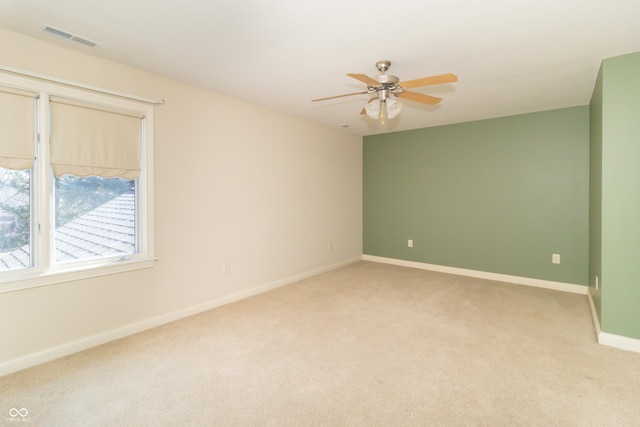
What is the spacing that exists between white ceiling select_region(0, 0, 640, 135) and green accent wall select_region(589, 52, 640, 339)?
0.26 meters

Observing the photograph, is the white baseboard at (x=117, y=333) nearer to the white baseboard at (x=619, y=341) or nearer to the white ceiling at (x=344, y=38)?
the white ceiling at (x=344, y=38)

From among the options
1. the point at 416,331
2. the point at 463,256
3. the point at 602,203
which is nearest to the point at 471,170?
the point at 463,256

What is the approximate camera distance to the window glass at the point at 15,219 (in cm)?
235

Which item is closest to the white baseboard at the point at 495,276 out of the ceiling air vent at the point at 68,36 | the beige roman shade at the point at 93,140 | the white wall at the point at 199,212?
the white wall at the point at 199,212

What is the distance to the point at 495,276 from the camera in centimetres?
480

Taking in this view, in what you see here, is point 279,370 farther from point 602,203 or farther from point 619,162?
point 619,162

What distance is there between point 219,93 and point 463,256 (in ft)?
14.1

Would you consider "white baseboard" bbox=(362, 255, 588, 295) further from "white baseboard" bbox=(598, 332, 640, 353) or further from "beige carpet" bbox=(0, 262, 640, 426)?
"white baseboard" bbox=(598, 332, 640, 353)

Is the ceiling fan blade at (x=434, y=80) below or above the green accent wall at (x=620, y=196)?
above

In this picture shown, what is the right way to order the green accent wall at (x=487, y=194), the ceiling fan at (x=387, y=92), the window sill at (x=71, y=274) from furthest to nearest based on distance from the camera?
the green accent wall at (x=487, y=194), the ceiling fan at (x=387, y=92), the window sill at (x=71, y=274)

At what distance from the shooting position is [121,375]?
7.54 ft

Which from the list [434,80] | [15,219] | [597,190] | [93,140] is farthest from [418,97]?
[15,219]

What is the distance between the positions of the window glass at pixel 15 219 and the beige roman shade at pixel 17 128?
0.34ft

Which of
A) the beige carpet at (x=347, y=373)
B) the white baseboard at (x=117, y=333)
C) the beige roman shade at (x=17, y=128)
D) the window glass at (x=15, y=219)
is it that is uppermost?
the beige roman shade at (x=17, y=128)
